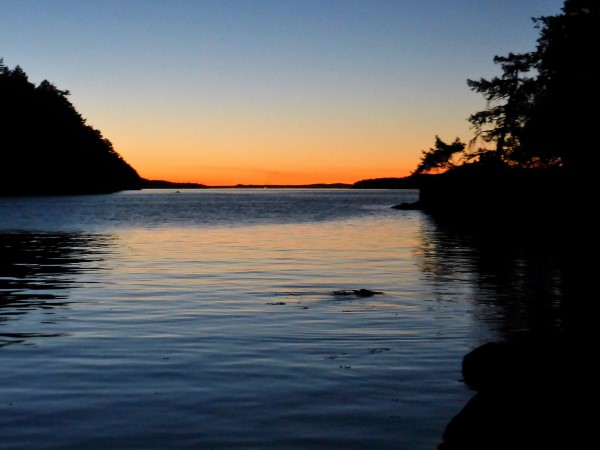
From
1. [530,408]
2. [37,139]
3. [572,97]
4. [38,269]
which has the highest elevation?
[37,139]

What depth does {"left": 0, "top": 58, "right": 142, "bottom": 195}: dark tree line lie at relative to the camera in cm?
16862

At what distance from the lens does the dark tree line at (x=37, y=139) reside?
169 meters

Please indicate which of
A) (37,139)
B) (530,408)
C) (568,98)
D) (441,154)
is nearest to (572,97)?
(568,98)

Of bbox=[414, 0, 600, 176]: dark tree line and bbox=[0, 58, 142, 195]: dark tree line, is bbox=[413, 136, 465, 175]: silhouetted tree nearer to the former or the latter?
bbox=[414, 0, 600, 176]: dark tree line

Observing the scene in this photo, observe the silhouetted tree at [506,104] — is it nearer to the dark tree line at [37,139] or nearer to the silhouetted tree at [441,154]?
the silhouetted tree at [441,154]

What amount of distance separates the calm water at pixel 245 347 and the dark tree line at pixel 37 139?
15138 cm

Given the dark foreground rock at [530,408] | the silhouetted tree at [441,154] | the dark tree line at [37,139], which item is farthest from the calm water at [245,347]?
the dark tree line at [37,139]

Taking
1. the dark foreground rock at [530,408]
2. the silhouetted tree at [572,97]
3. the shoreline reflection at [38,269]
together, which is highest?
the silhouetted tree at [572,97]

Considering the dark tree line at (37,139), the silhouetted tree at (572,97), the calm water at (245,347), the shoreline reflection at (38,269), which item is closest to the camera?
the calm water at (245,347)

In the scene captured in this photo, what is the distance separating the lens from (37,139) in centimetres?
17825

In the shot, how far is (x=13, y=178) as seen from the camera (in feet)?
561

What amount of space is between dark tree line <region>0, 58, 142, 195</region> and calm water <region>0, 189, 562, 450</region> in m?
151

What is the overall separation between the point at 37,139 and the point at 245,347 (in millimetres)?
178496

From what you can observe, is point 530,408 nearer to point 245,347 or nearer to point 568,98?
point 245,347
